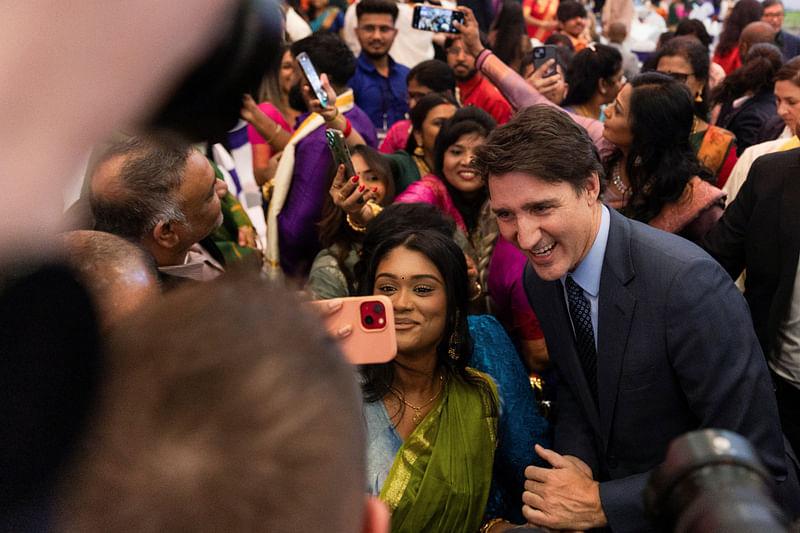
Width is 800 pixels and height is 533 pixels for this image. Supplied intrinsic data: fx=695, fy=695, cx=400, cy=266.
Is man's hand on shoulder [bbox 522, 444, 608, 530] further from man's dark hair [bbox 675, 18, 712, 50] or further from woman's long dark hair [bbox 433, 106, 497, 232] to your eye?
man's dark hair [bbox 675, 18, 712, 50]

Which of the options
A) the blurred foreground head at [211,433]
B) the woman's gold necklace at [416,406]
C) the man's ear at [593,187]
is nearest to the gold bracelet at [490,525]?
the woman's gold necklace at [416,406]

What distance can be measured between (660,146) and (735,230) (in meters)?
0.53

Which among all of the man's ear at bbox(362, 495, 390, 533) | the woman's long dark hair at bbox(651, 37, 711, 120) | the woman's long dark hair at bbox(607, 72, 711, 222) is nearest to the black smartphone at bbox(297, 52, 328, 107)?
the woman's long dark hair at bbox(607, 72, 711, 222)

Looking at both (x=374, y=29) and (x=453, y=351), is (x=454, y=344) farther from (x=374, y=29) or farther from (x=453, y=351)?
(x=374, y=29)

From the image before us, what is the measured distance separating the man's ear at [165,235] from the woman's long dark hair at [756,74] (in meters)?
3.24

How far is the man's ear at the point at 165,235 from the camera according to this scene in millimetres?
1896

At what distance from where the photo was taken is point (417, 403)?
2.00 meters

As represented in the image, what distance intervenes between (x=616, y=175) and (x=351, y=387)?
7.91 feet

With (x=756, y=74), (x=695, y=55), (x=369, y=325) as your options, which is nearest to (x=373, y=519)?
(x=369, y=325)

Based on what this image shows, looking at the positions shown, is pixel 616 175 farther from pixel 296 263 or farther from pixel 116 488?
pixel 116 488

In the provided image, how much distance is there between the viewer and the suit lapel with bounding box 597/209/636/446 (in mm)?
1627

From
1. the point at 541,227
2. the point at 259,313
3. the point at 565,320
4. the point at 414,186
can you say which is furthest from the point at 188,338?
the point at 414,186

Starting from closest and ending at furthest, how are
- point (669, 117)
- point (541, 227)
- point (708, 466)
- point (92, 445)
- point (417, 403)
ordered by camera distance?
1. point (92, 445)
2. point (708, 466)
3. point (541, 227)
4. point (417, 403)
5. point (669, 117)

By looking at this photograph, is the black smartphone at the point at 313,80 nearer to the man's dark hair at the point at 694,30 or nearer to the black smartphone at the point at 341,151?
the black smartphone at the point at 341,151
